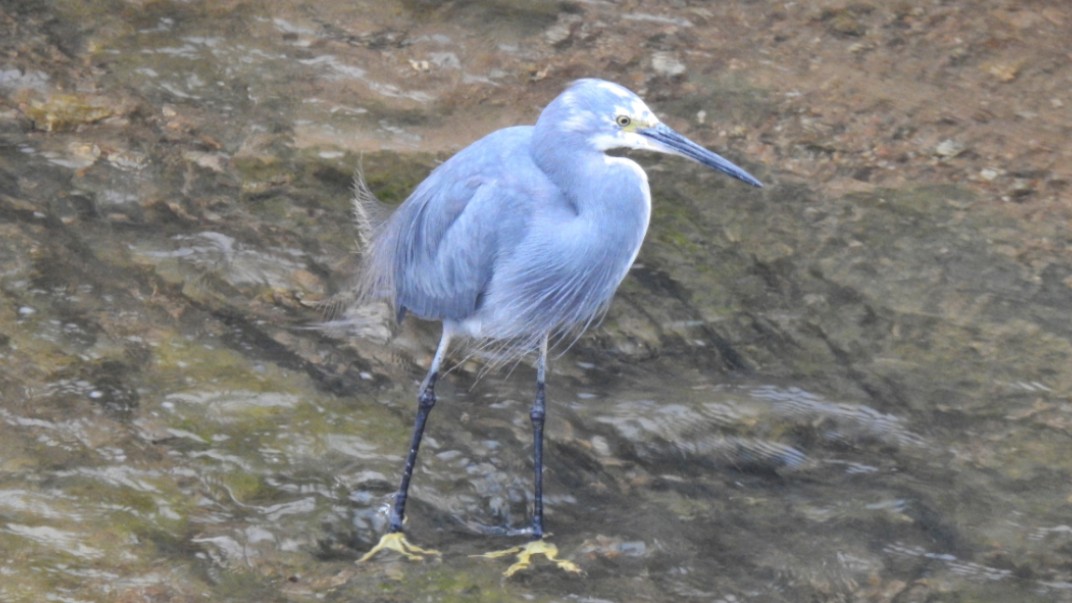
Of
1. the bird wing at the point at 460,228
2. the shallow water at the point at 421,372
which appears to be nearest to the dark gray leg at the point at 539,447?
the shallow water at the point at 421,372

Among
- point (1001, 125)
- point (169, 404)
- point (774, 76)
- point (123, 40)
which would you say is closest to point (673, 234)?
point (774, 76)

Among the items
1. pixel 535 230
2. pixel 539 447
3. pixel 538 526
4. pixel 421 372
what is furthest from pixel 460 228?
pixel 538 526

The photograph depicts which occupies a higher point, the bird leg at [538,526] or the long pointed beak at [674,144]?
the long pointed beak at [674,144]

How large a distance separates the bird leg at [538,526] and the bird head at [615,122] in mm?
807

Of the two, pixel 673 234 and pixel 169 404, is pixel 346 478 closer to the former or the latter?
pixel 169 404

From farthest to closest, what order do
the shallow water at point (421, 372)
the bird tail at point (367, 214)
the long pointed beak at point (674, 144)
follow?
the bird tail at point (367, 214) < the shallow water at point (421, 372) < the long pointed beak at point (674, 144)

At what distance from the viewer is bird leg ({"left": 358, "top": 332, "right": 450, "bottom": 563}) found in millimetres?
3924

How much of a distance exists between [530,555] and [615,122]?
134 centimetres

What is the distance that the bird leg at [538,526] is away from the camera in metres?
3.89

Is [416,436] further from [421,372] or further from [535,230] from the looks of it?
[535,230]

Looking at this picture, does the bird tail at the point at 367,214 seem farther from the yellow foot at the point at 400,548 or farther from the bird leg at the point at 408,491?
the yellow foot at the point at 400,548

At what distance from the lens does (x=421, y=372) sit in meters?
4.67

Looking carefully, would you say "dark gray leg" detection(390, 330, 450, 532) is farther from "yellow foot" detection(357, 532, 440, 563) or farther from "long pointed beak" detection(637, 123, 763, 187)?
"long pointed beak" detection(637, 123, 763, 187)

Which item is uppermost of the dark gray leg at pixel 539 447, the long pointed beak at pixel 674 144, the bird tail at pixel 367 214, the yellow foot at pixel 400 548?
the long pointed beak at pixel 674 144
